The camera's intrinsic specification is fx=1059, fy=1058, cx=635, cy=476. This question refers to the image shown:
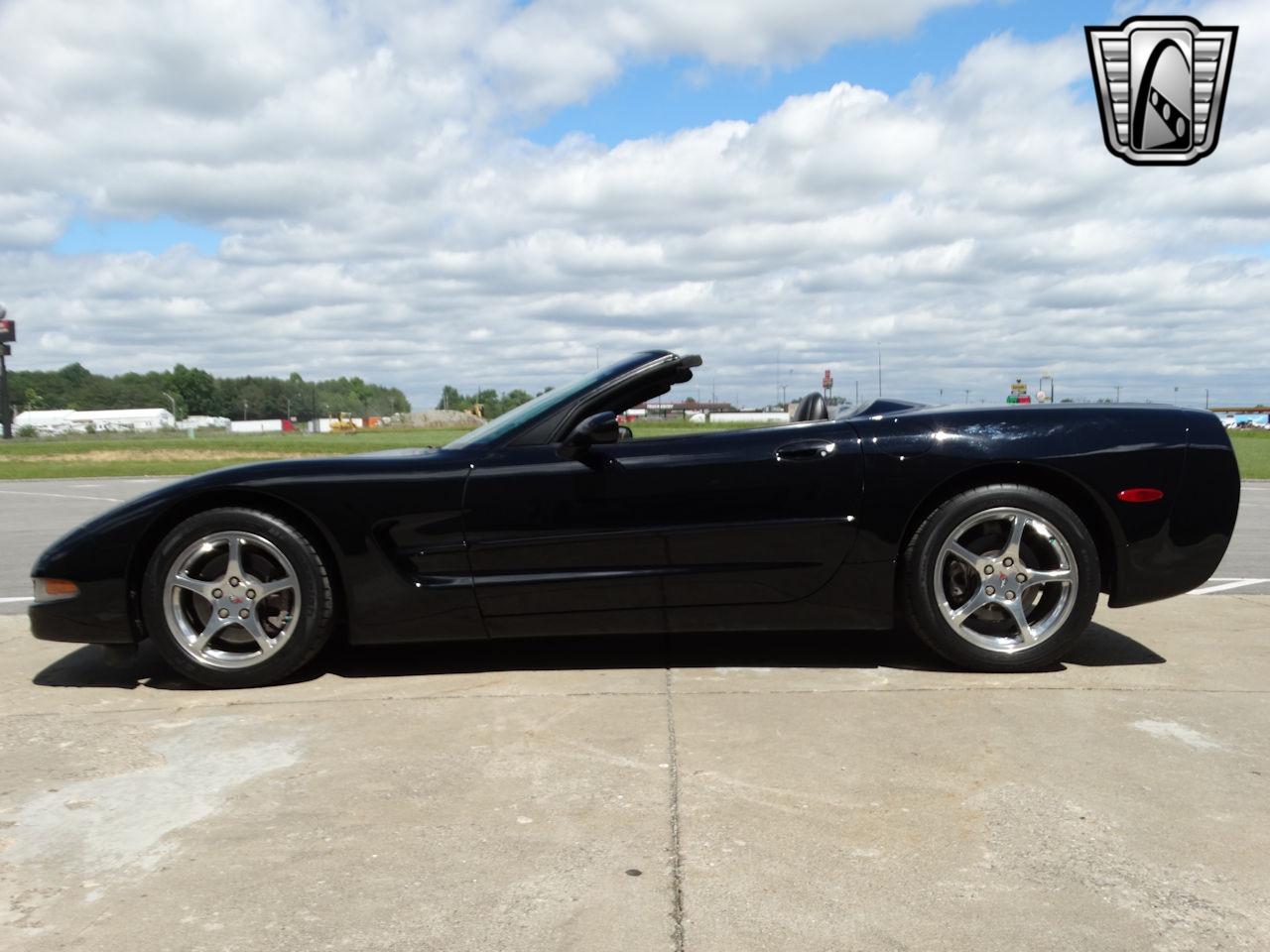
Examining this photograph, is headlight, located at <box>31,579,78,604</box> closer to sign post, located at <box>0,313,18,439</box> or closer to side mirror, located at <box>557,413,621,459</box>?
side mirror, located at <box>557,413,621,459</box>

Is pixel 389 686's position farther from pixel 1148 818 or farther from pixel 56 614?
pixel 1148 818

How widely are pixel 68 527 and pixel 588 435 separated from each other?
334 inches

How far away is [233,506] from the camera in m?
4.05

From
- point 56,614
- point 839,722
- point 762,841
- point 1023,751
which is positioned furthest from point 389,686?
point 1023,751

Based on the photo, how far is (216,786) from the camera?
2906mm

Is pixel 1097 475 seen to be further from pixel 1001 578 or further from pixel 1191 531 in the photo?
pixel 1001 578

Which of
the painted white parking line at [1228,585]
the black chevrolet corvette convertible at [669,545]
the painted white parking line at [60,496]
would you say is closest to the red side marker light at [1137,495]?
the black chevrolet corvette convertible at [669,545]

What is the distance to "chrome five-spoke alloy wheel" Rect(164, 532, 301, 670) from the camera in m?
3.94

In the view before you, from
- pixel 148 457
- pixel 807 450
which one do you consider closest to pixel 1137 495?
pixel 807 450

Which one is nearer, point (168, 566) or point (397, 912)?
point (397, 912)

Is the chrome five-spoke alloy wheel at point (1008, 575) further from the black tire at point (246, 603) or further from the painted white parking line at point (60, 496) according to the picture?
the painted white parking line at point (60, 496)

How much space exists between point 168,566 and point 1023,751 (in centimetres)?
303

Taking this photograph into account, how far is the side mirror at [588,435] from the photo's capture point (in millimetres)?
3904

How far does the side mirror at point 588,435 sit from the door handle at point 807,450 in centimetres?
63
